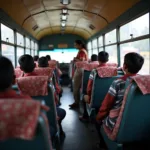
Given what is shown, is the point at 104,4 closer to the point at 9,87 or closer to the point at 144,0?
the point at 144,0

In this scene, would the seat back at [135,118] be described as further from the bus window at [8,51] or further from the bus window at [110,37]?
the bus window at [110,37]

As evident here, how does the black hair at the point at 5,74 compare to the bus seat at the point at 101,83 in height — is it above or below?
above

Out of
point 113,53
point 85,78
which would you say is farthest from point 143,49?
point 113,53

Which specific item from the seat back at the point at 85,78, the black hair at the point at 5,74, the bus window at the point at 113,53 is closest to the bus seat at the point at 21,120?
the black hair at the point at 5,74

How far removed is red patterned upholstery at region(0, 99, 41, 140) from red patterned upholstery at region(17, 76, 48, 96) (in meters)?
0.89

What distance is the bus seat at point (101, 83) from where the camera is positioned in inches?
115

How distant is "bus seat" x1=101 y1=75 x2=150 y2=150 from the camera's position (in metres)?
1.67

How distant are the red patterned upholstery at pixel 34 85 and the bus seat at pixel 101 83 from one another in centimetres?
119

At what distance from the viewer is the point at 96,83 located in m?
3.00

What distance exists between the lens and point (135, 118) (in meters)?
1.80

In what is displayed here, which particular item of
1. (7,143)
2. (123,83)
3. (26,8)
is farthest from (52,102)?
(26,8)

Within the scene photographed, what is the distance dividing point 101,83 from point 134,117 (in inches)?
49.0

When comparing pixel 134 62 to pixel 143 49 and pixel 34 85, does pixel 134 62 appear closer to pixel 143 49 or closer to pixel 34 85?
pixel 34 85

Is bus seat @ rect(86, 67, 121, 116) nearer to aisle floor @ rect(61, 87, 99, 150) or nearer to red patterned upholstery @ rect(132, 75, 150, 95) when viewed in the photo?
aisle floor @ rect(61, 87, 99, 150)
